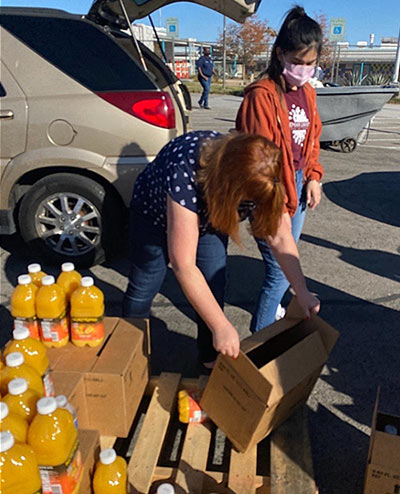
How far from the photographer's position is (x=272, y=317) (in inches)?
113

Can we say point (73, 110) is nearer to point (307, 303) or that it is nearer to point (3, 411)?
point (307, 303)

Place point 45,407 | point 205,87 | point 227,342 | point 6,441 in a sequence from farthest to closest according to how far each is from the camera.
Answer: point 205,87 < point 227,342 < point 45,407 < point 6,441

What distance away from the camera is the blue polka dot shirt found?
73.8 inches

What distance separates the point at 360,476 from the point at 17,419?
1603 mm

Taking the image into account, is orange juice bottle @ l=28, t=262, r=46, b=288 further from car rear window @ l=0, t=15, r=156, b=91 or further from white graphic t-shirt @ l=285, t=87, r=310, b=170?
car rear window @ l=0, t=15, r=156, b=91

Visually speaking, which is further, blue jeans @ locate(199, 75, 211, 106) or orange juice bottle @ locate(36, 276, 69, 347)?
blue jeans @ locate(199, 75, 211, 106)

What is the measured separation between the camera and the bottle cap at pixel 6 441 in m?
1.18

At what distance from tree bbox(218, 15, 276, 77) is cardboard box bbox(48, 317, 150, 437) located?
37561 mm

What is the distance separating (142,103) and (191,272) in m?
2.09

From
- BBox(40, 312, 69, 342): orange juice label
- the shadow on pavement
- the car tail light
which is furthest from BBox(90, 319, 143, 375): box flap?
the shadow on pavement

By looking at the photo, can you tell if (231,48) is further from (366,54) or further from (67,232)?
(67,232)

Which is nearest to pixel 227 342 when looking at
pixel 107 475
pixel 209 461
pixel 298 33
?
pixel 107 475

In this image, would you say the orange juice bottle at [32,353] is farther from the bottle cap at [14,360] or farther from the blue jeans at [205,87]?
the blue jeans at [205,87]

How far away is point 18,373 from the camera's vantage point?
1.57 metres
